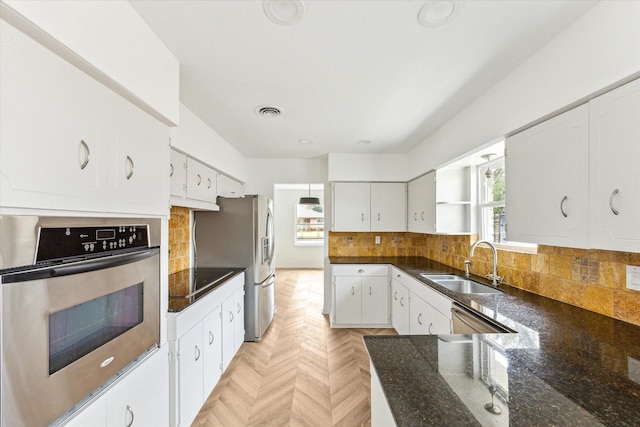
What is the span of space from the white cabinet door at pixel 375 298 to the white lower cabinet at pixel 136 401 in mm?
2494

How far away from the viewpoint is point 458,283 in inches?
106

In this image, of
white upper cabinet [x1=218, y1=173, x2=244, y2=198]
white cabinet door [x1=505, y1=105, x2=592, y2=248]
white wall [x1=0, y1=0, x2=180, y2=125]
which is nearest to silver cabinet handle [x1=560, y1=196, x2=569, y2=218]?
white cabinet door [x1=505, y1=105, x2=592, y2=248]

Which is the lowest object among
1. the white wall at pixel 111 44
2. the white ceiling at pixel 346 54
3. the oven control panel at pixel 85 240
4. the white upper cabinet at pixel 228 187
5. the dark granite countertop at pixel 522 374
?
the dark granite countertop at pixel 522 374

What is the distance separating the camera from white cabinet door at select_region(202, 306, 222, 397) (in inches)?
83.4

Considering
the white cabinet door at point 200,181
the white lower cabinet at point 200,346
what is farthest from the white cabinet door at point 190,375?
the white cabinet door at point 200,181

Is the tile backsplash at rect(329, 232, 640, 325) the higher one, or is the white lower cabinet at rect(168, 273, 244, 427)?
the tile backsplash at rect(329, 232, 640, 325)

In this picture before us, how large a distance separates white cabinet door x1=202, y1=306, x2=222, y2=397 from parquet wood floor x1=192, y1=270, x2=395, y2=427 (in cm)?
13

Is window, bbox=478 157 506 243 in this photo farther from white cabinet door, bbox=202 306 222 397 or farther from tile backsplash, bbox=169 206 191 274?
tile backsplash, bbox=169 206 191 274

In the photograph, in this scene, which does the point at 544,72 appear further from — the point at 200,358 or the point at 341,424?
the point at 200,358

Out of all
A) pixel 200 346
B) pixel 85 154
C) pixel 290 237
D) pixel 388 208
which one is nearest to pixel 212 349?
pixel 200 346

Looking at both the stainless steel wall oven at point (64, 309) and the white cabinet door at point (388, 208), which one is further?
the white cabinet door at point (388, 208)

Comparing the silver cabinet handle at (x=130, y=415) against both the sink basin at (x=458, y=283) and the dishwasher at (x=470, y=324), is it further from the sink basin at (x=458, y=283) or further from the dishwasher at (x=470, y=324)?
the sink basin at (x=458, y=283)

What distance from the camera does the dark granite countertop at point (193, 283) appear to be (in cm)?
186

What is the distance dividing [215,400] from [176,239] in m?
1.52
